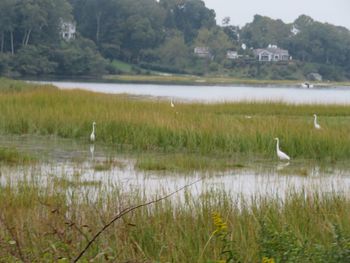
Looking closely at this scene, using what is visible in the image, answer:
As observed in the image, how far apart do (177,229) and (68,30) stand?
281 ft

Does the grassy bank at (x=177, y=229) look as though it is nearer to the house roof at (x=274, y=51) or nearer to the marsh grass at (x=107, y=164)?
the marsh grass at (x=107, y=164)

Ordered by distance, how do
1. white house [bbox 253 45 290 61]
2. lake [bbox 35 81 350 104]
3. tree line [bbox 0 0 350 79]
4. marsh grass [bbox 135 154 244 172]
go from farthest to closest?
white house [bbox 253 45 290 61]
tree line [bbox 0 0 350 79]
lake [bbox 35 81 350 104]
marsh grass [bbox 135 154 244 172]

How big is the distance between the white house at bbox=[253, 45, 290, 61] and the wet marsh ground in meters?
76.7

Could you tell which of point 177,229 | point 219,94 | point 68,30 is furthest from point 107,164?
point 68,30

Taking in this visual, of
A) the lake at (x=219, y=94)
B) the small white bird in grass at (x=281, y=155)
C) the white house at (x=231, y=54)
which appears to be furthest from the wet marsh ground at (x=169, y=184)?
the white house at (x=231, y=54)

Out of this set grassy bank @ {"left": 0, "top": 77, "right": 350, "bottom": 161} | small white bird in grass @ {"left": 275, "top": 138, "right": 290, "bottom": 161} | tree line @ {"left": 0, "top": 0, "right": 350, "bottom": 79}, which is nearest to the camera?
small white bird in grass @ {"left": 275, "top": 138, "right": 290, "bottom": 161}

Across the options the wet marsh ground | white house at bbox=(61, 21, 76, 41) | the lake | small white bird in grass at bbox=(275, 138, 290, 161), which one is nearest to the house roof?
white house at bbox=(61, 21, 76, 41)

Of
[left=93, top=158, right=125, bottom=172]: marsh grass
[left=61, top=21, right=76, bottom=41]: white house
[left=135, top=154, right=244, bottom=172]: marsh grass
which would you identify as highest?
[left=61, top=21, right=76, bottom=41]: white house

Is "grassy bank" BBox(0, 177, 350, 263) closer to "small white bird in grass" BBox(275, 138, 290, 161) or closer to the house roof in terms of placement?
"small white bird in grass" BBox(275, 138, 290, 161)

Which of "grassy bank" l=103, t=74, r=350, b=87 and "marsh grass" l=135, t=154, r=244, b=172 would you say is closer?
"marsh grass" l=135, t=154, r=244, b=172

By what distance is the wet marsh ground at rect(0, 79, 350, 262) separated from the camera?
615cm

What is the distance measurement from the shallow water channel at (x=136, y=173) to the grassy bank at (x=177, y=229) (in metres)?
2.01

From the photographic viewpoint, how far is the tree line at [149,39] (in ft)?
257

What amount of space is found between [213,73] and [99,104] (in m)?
75.6
